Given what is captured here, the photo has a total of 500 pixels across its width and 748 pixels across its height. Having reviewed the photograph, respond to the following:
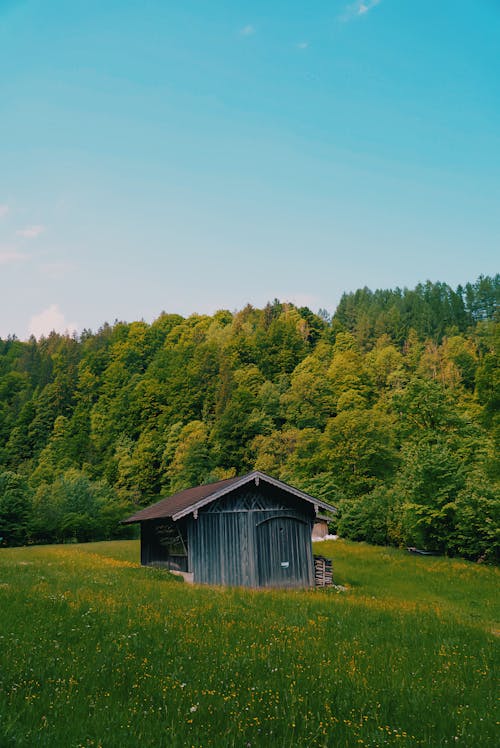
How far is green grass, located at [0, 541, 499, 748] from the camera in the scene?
21.1 ft

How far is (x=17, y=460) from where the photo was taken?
98.9 meters

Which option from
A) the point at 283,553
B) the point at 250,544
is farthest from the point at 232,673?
the point at 283,553

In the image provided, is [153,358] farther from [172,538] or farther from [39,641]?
[39,641]

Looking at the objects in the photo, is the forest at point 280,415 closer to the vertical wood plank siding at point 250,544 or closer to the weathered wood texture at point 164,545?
the vertical wood plank siding at point 250,544

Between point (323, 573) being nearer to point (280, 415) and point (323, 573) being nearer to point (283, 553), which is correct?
point (283, 553)

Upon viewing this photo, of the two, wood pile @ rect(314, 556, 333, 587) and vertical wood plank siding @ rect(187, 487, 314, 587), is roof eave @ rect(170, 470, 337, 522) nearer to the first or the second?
vertical wood plank siding @ rect(187, 487, 314, 587)

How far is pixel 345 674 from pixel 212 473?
7066 cm

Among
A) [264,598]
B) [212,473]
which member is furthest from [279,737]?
[212,473]

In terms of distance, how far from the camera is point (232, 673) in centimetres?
873

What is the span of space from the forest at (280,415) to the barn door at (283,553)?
12.0 meters

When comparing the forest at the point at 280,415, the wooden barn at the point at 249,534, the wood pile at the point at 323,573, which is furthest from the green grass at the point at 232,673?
the forest at the point at 280,415

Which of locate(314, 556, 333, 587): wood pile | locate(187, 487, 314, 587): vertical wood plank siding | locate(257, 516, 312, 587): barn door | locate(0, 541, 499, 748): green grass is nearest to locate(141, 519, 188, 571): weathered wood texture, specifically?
locate(187, 487, 314, 587): vertical wood plank siding

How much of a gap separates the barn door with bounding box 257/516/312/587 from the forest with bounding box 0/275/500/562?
1205 cm

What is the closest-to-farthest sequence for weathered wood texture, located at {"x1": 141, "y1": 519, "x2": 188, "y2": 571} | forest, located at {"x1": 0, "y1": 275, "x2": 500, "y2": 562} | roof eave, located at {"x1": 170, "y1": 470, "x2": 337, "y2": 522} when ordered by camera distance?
1. roof eave, located at {"x1": 170, "y1": 470, "x2": 337, "y2": 522}
2. weathered wood texture, located at {"x1": 141, "y1": 519, "x2": 188, "y2": 571}
3. forest, located at {"x1": 0, "y1": 275, "x2": 500, "y2": 562}
